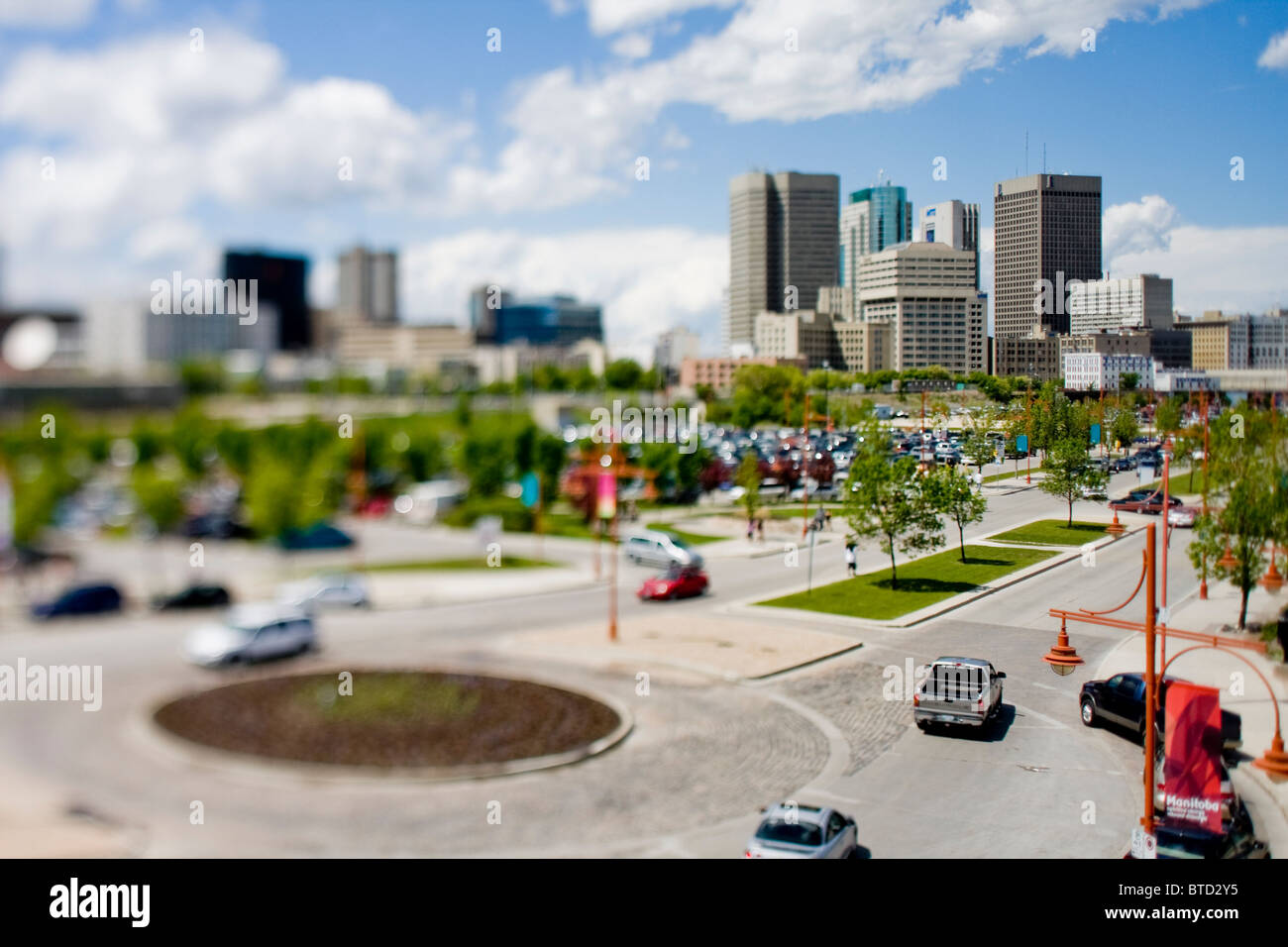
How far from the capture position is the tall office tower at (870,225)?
5434 mm

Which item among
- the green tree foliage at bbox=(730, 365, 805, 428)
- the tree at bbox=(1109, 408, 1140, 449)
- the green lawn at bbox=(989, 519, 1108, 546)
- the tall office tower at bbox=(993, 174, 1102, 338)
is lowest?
the green lawn at bbox=(989, 519, 1108, 546)

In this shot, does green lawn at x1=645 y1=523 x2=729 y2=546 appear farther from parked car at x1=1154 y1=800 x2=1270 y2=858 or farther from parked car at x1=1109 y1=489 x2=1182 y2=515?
parked car at x1=1154 y1=800 x2=1270 y2=858

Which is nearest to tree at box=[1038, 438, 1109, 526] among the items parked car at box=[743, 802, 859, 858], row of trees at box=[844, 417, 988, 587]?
row of trees at box=[844, 417, 988, 587]

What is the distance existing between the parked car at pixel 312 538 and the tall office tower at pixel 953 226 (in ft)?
18.7

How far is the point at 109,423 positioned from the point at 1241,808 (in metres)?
7.70

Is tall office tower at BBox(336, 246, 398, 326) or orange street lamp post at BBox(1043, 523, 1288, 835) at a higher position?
tall office tower at BBox(336, 246, 398, 326)

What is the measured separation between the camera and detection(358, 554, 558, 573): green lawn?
8820 mm

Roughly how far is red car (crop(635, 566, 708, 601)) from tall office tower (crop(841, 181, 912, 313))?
3.03 meters

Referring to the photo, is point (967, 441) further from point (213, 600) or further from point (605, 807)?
point (213, 600)

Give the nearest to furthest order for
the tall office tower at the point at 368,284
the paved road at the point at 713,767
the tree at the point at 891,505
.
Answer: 1. the paved road at the point at 713,767
2. the tree at the point at 891,505
3. the tall office tower at the point at 368,284

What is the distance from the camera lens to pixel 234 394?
743 centimetres

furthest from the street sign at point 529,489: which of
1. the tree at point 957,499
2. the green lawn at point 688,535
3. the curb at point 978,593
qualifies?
the tree at point 957,499

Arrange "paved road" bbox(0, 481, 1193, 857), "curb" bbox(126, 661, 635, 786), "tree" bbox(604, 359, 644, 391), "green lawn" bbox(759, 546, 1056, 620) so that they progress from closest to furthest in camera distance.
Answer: "paved road" bbox(0, 481, 1193, 857) → "green lawn" bbox(759, 546, 1056, 620) → "curb" bbox(126, 661, 635, 786) → "tree" bbox(604, 359, 644, 391)

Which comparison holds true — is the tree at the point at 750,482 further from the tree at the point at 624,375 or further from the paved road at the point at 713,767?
the tree at the point at 624,375
